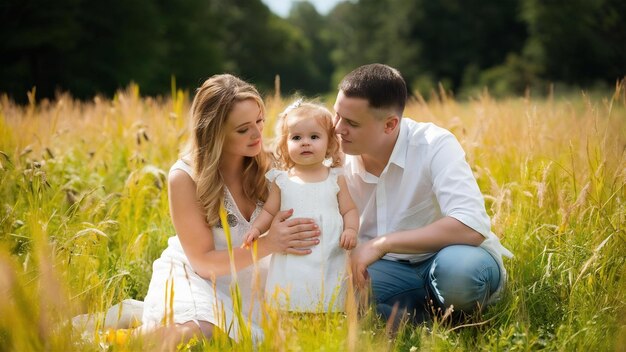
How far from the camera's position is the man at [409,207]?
9.53 ft

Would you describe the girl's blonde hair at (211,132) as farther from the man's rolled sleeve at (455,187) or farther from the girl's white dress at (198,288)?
the man's rolled sleeve at (455,187)

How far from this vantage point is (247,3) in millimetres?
38906

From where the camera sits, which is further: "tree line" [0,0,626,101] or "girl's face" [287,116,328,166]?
"tree line" [0,0,626,101]

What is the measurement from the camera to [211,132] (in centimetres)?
318

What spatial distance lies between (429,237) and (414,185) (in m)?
0.37

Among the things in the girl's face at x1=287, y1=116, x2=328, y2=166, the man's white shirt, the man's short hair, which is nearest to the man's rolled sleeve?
the man's white shirt

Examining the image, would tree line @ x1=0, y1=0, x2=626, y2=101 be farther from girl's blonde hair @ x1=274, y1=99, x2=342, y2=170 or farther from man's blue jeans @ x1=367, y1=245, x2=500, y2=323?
man's blue jeans @ x1=367, y1=245, x2=500, y2=323

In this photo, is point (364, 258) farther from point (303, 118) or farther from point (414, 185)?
point (303, 118)

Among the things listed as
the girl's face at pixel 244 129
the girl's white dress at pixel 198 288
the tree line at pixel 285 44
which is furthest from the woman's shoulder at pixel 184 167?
the tree line at pixel 285 44

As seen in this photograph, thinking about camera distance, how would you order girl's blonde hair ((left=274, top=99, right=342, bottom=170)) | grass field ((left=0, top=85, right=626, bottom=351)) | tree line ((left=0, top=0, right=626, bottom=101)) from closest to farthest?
grass field ((left=0, top=85, right=626, bottom=351)) → girl's blonde hair ((left=274, top=99, right=342, bottom=170)) → tree line ((left=0, top=0, right=626, bottom=101))

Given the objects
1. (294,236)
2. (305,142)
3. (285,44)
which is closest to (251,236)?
(294,236)

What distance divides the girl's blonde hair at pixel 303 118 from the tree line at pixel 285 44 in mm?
5852

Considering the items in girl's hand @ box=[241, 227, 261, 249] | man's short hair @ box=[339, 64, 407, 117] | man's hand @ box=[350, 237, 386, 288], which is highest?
man's short hair @ box=[339, 64, 407, 117]

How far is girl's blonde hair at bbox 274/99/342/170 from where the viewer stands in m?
3.10
